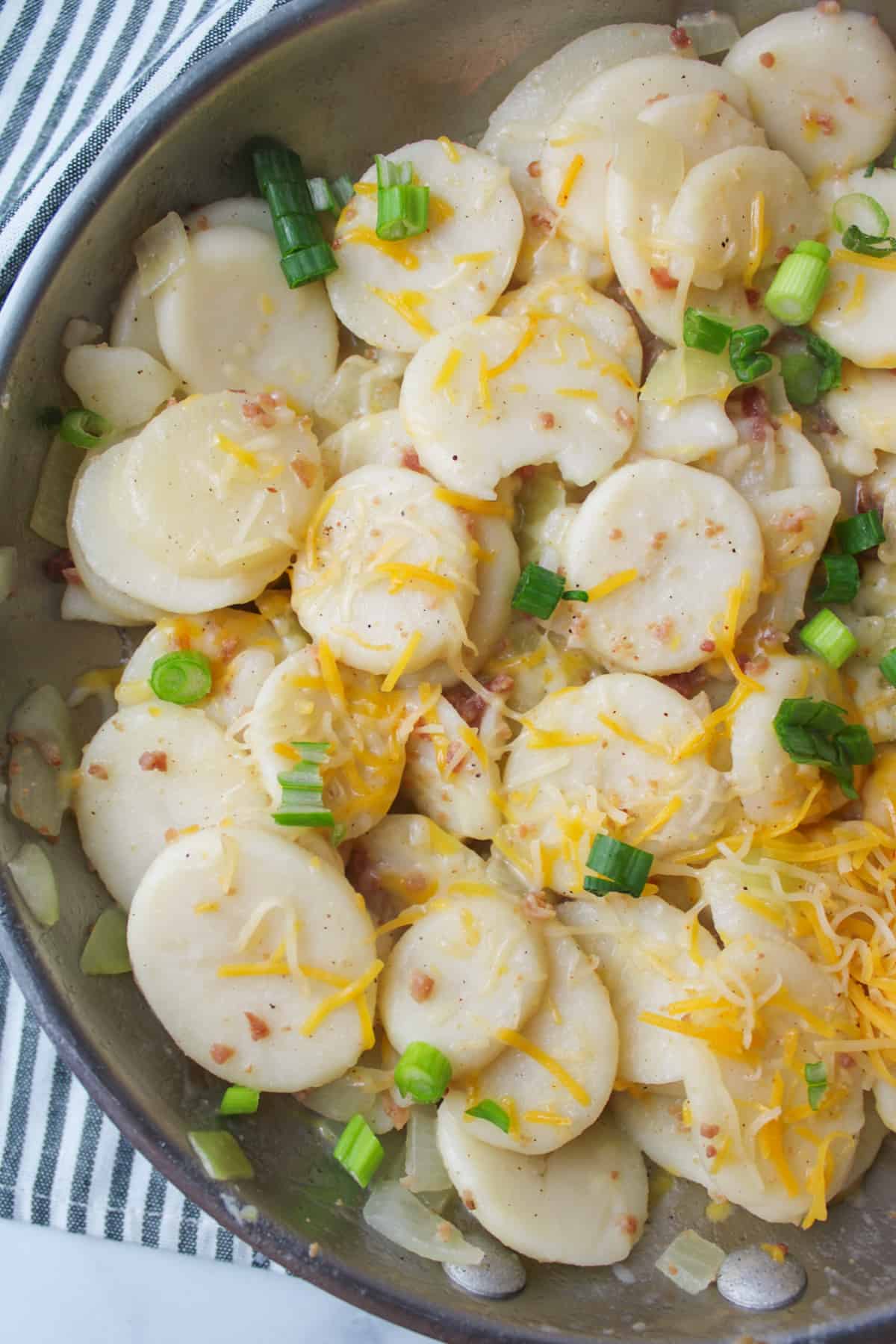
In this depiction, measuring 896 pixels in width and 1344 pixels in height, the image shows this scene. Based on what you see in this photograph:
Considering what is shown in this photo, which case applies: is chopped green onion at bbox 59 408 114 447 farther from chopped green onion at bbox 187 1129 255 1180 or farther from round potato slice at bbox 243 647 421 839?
chopped green onion at bbox 187 1129 255 1180

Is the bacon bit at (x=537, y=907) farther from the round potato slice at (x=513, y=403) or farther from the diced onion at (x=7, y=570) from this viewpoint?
the diced onion at (x=7, y=570)

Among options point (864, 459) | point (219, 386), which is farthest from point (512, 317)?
point (864, 459)

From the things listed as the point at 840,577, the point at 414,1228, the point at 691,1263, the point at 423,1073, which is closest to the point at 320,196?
the point at 840,577

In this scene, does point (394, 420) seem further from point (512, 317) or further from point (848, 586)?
point (848, 586)

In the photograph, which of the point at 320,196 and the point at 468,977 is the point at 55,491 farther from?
the point at 468,977

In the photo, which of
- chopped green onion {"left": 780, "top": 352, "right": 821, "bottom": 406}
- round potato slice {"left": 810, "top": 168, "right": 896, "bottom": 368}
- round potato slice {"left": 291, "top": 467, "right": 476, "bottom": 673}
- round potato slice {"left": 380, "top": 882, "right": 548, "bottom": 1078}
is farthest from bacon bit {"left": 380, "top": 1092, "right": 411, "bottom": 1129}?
round potato slice {"left": 810, "top": 168, "right": 896, "bottom": 368}
